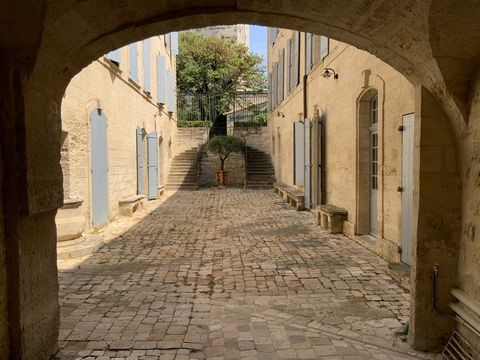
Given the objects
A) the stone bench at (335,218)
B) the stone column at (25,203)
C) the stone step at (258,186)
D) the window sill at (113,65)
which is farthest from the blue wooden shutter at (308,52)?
the stone column at (25,203)

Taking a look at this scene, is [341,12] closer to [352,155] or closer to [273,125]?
[352,155]

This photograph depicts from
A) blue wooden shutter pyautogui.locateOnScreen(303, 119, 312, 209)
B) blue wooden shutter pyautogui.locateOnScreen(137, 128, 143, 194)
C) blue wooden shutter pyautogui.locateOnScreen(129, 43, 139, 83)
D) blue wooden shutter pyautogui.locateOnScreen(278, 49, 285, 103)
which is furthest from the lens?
blue wooden shutter pyautogui.locateOnScreen(278, 49, 285, 103)

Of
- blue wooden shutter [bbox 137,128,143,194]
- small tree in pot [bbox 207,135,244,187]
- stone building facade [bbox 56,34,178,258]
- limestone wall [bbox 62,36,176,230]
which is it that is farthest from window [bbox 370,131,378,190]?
small tree in pot [bbox 207,135,244,187]

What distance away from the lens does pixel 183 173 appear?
19.0 metres

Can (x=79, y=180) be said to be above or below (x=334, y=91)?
below

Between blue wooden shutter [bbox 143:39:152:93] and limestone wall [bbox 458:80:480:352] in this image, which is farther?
blue wooden shutter [bbox 143:39:152:93]

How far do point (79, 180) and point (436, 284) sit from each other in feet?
20.7

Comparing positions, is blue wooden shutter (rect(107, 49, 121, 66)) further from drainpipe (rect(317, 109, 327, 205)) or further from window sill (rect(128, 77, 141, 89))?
drainpipe (rect(317, 109, 327, 205))

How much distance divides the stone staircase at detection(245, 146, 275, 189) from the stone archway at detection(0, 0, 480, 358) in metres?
15.2

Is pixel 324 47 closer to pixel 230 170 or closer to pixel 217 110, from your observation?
pixel 230 170

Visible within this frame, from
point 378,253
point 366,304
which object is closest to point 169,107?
point 378,253

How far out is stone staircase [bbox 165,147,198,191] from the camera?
1822 centimetres

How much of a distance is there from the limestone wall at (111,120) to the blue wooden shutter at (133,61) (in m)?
0.16

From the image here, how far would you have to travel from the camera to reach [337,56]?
825 centimetres
